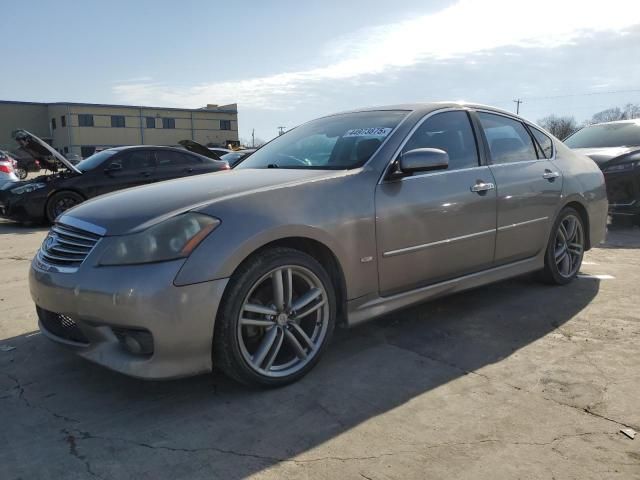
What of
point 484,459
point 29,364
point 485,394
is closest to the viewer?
point 484,459

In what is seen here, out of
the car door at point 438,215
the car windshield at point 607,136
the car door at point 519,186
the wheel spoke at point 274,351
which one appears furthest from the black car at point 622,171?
the wheel spoke at point 274,351

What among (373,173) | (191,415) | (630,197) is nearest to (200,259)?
(191,415)

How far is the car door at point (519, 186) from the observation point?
4.18 meters

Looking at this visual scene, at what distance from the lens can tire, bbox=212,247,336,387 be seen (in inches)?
109

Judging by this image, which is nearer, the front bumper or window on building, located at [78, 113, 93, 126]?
the front bumper

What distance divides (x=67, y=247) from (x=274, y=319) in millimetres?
1195

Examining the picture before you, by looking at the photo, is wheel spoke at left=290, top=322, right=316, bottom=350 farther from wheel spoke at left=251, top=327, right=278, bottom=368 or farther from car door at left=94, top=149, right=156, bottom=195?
car door at left=94, top=149, right=156, bottom=195

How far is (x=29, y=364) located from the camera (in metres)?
3.37

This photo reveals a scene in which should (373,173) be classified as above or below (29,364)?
above

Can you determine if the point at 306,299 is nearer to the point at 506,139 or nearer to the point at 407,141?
the point at 407,141

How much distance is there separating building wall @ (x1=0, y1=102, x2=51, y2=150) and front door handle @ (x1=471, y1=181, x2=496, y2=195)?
212 ft

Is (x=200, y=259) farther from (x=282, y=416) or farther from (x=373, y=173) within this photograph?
(x=373, y=173)

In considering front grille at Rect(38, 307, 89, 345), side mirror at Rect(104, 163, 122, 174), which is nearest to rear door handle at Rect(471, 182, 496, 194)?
front grille at Rect(38, 307, 89, 345)

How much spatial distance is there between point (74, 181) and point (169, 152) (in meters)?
1.80
